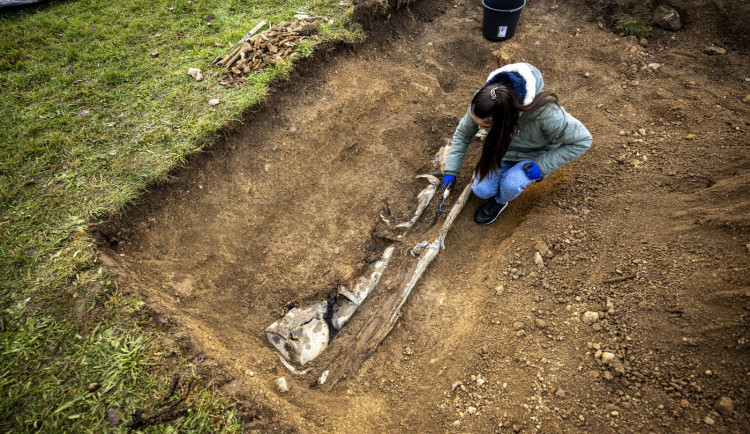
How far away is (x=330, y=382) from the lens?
2.73m

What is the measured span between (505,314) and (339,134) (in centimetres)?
280

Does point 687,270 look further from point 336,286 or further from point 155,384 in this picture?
point 155,384

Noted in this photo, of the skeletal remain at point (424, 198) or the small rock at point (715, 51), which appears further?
the small rock at point (715, 51)

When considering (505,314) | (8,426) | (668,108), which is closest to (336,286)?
(505,314)

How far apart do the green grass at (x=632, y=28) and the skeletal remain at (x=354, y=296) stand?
5089mm

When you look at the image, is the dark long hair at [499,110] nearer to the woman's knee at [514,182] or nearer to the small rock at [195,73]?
the woman's knee at [514,182]

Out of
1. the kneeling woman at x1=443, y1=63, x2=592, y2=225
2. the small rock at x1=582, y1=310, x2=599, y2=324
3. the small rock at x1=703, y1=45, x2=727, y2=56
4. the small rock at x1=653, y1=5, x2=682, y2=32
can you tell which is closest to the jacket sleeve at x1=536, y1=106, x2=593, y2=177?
the kneeling woman at x1=443, y1=63, x2=592, y2=225

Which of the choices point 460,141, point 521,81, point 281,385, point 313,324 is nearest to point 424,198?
point 460,141

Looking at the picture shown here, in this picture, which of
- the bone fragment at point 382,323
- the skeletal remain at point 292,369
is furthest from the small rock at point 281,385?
the bone fragment at point 382,323

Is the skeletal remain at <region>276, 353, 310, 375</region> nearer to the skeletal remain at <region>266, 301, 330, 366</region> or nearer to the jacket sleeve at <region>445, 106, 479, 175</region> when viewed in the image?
the skeletal remain at <region>266, 301, 330, 366</region>

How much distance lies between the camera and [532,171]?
2.99 meters

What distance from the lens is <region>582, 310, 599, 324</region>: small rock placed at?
251cm

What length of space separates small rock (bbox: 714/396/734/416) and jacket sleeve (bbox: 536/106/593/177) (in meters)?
1.81

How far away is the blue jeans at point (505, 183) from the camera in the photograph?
307 cm
